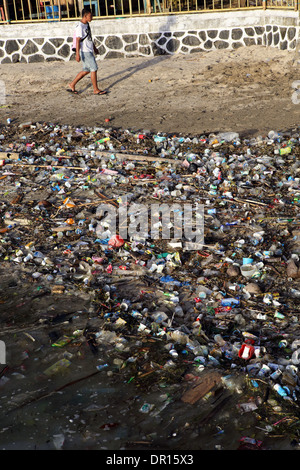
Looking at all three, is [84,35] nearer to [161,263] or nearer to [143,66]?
[143,66]

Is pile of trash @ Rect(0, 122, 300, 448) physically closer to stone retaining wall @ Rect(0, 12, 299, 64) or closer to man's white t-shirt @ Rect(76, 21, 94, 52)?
man's white t-shirt @ Rect(76, 21, 94, 52)

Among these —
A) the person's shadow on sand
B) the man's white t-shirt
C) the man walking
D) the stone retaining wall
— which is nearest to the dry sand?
the person's shadow on sand

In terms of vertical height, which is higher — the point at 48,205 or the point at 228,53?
the point at 228,53

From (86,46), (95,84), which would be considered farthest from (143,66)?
(86,46)

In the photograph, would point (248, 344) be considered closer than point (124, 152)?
Yes

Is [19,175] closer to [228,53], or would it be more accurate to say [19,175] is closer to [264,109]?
[264,109]

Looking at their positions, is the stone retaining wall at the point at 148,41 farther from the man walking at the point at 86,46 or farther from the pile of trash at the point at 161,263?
the pile of trash at the point at 161,263

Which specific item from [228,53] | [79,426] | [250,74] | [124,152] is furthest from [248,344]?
[228,53]
